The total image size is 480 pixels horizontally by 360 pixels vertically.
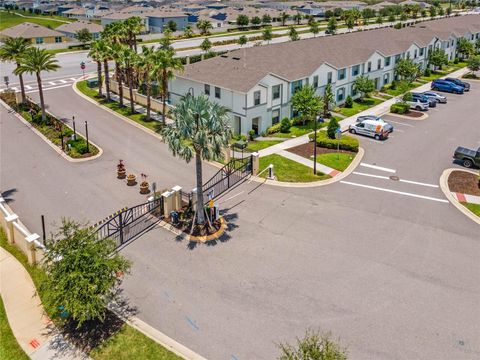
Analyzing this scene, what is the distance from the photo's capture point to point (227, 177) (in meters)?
34.2

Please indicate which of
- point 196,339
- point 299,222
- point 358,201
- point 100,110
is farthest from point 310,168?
point 100,110

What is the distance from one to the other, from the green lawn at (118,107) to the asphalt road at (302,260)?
26.2 ft

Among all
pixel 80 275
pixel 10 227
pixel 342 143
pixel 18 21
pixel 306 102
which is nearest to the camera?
pixel 80 275

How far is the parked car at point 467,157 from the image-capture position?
3807 cm

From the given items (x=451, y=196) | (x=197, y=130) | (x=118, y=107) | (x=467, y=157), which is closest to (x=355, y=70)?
(x=467, y=157)

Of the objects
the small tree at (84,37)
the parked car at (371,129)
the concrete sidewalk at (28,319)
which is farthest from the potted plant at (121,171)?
the small tree at (84,37)

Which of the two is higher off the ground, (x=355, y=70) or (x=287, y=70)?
(x=287, y=70)

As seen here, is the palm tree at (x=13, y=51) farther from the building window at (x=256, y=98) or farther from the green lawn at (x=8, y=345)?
the green lawn at (x=8, y=345)

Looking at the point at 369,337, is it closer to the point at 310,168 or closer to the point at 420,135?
the point at 310,168

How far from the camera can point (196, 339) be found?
19000 millimetres

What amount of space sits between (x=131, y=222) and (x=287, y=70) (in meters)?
31.9

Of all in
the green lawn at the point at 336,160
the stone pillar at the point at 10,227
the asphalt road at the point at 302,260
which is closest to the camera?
the asphalt road at the point at 302,260

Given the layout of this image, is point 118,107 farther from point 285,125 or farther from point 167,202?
point 167,202

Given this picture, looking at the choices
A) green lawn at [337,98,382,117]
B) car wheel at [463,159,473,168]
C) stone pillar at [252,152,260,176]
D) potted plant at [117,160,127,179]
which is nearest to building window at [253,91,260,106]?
stone pillar at [252,152,260,176]
